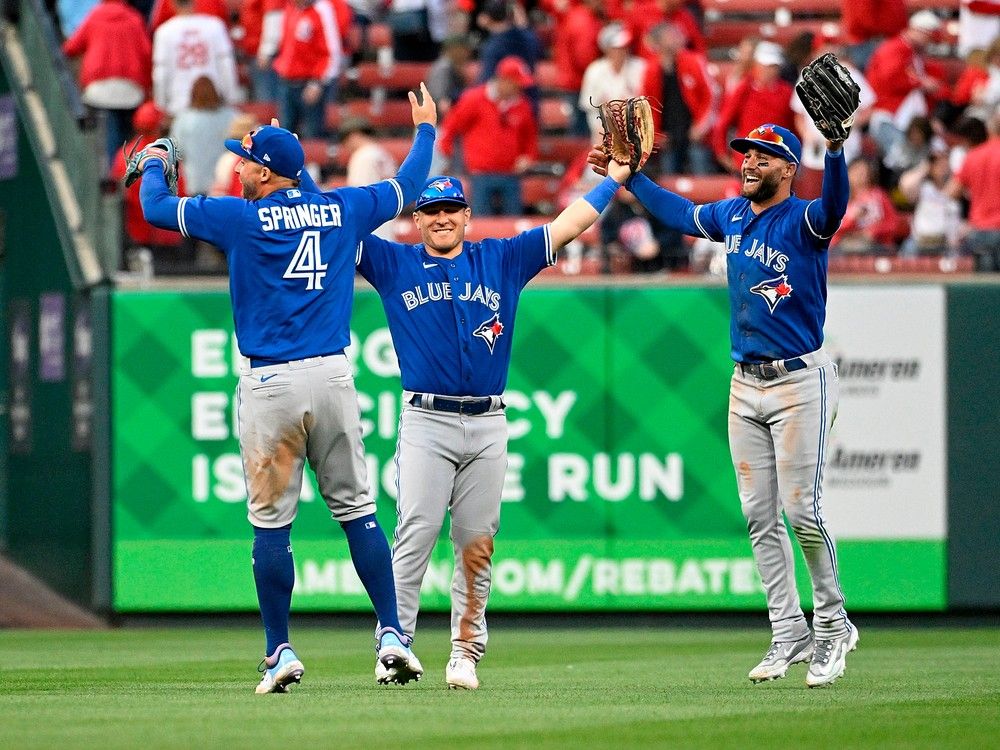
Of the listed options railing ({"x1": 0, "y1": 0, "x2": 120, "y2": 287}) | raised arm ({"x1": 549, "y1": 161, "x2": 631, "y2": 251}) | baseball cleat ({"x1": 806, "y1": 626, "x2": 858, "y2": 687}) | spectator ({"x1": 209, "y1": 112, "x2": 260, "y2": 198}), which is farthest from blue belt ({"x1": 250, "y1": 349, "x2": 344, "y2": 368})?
spectator ({"x1": 209, "y1": 112, "x2": 260, "y2": 198})

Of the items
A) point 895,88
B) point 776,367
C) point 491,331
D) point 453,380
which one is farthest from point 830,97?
point 895,88

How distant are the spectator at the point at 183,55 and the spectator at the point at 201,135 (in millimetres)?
579

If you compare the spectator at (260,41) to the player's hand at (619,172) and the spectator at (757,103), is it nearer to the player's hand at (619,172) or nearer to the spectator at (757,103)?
the spectator at (757,103)

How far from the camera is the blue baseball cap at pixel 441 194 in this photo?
797 centimetres

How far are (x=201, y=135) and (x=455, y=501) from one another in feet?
24.9

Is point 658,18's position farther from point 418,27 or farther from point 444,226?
point 444,226

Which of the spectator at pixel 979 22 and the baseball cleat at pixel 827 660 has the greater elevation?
the spectator at pixel 979 22

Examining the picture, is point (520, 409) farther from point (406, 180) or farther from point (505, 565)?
point (406, 180)

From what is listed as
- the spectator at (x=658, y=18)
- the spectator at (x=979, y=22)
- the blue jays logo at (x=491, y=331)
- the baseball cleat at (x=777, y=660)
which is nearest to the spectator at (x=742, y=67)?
the spectator at (x=658, y=18)

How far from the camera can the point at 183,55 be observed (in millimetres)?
15742

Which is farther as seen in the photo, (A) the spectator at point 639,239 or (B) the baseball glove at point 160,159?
(A) the spectator at point 639,239

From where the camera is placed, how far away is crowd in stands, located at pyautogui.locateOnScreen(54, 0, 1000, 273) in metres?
14.1

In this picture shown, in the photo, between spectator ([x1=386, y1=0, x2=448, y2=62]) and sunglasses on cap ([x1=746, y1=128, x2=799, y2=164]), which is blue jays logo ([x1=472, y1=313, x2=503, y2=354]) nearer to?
sunglasses on cap ([x1=746, y1=128, x2=799, y2=164])

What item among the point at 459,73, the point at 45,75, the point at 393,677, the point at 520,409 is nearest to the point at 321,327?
the point at 393,677
